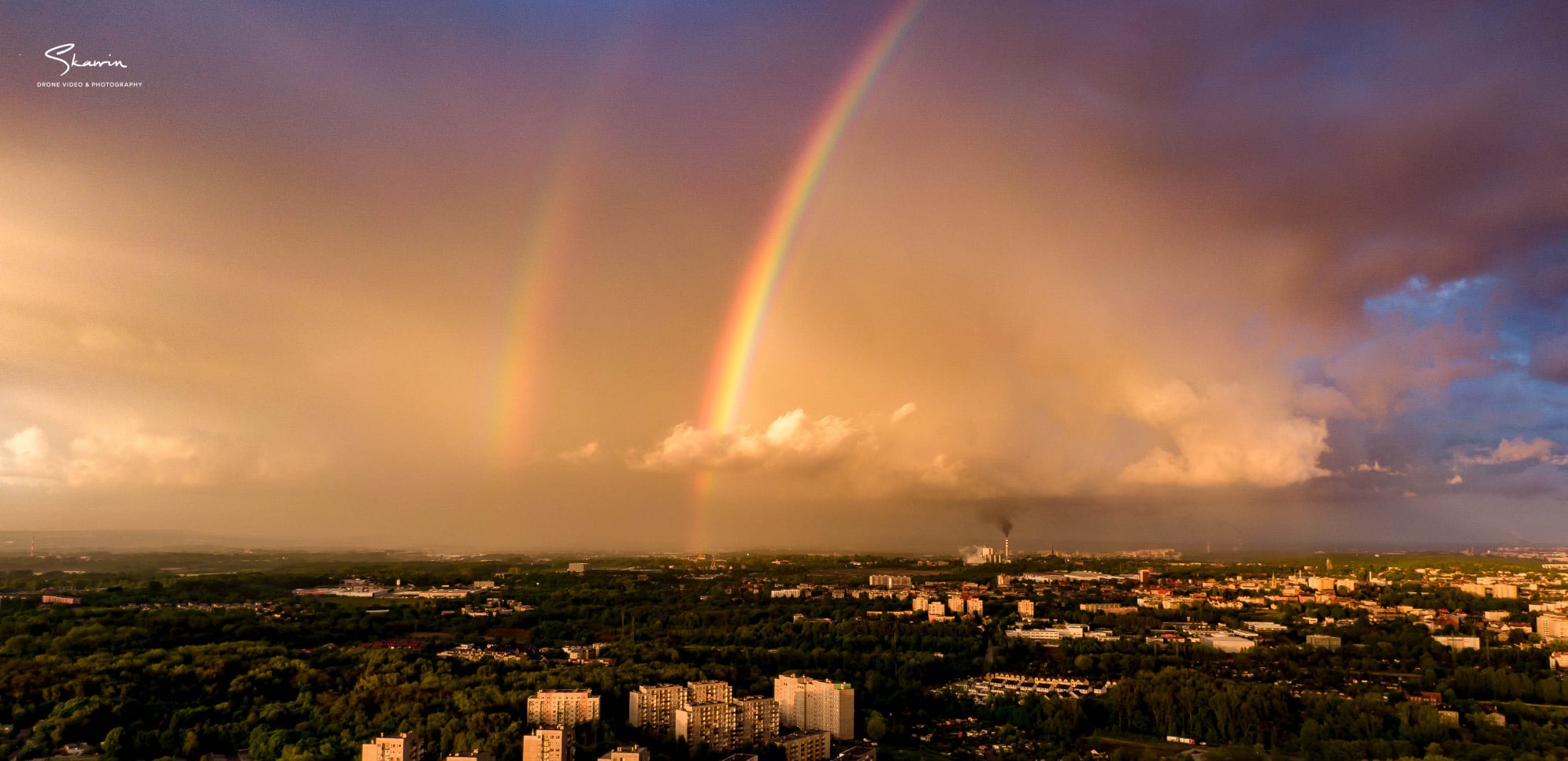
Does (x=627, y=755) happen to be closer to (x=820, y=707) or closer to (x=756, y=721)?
(x=756, y=721)

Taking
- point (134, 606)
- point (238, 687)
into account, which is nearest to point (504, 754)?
point (238, 687)

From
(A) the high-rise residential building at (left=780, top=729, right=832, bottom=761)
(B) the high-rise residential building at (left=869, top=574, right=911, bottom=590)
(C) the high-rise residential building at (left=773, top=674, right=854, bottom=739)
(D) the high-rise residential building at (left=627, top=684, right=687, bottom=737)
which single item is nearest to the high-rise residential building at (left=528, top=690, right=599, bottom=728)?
(D) the high-rise residential building at (left=627, top=684, right=687, bottom=737)

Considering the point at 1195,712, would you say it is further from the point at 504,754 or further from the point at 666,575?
the point at 666,575

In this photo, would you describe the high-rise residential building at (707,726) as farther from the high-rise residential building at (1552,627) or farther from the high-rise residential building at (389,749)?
the high-rise residential building at (1552,627)

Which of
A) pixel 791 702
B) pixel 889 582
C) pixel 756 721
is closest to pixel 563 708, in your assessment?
pixel 756 721

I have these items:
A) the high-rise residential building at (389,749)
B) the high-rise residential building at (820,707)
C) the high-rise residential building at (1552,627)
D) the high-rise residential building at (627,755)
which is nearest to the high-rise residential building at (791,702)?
the high-rise residential building at (820,707)

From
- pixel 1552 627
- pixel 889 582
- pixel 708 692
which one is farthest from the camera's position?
pixel 889 582
